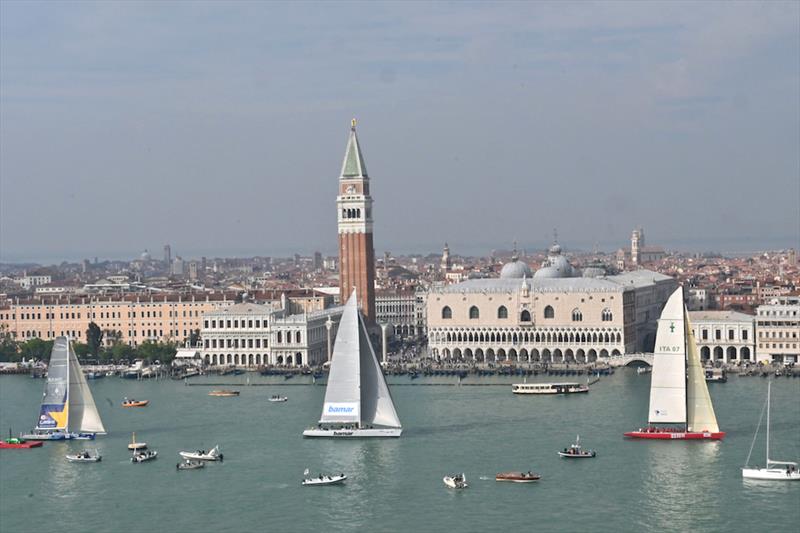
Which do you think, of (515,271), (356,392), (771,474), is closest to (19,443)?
(356,392)

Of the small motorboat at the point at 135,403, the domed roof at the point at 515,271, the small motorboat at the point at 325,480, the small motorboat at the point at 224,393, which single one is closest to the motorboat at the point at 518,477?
the small motorboat at the point at 325,480

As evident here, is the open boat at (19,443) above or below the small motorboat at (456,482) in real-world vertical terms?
above

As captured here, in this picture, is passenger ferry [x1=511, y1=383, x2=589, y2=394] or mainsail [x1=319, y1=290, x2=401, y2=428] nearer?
mainsail [x1=319, y1=290, x2=401, y2=428]

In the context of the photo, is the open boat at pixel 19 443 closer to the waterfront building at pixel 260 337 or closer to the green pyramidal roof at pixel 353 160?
the waterfront building at pixel 260 337

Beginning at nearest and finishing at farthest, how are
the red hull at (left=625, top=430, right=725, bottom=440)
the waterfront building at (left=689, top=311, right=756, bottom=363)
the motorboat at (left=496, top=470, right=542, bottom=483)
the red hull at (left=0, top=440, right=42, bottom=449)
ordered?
the motorboat at (left=496, top=470, right=542, bottom=483) → the red hull at (left=625, top=430, right=725, bottom=440) → the red hull at (left=0, top=440, right=42, bottom=449) → the waterfront building at (left=689, top=311, right=756, bottom=363)

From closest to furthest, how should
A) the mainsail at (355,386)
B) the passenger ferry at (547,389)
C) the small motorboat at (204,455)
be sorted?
the small motorboat at (204,455), the mainsail at (355,386), the passenger ferry at (547,389)

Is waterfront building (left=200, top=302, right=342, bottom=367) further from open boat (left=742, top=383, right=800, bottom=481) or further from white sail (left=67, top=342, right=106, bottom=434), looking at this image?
open boat (left=742, top=383, right=800, bottom=481)

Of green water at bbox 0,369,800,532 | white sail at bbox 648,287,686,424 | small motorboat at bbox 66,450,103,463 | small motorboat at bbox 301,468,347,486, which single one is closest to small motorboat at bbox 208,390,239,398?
green water at bbox 0,369,800,532
